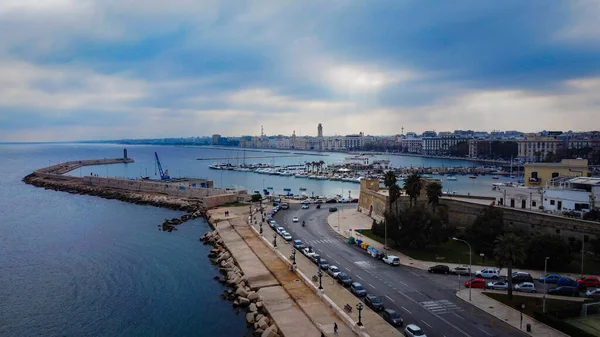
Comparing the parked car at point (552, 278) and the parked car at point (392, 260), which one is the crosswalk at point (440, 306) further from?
the parked car at point (552, 278)

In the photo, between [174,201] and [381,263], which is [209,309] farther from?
[174,201]

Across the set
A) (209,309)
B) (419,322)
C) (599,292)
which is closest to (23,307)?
(209,309)

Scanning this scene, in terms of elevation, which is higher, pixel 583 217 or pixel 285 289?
pixel 583 217

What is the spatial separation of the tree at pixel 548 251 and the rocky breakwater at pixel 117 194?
41.5m

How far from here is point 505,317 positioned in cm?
2133

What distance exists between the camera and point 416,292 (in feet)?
82.2

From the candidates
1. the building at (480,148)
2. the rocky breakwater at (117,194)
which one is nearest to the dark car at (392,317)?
the rocky breakwater at (117,194)

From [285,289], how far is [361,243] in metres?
11.0

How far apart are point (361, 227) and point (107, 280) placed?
76.0 feet

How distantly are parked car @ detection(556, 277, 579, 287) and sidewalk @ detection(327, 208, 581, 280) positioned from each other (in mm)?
1718

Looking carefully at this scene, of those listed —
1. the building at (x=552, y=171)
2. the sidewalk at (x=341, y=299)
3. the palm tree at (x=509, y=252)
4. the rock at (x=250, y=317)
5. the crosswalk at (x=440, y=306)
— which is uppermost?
the building at (x=552, y=171)

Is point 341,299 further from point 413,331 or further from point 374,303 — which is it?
point 413,331

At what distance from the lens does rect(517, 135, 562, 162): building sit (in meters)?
142

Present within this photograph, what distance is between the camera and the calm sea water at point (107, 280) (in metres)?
25.4
